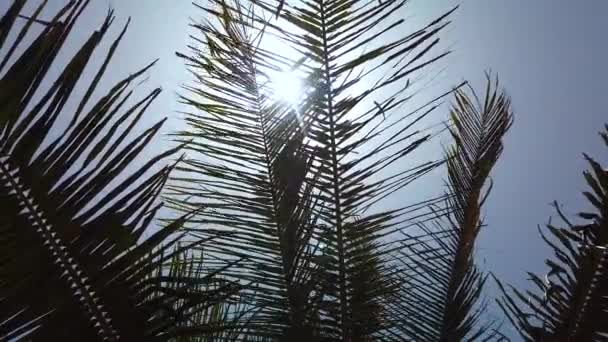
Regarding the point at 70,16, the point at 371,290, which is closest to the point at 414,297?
the point at 371,290

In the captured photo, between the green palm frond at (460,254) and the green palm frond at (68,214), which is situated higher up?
the green palm frond at (460,254)

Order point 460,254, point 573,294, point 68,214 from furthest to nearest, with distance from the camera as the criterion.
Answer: point 460,254 < point 573,294 < point 68,214

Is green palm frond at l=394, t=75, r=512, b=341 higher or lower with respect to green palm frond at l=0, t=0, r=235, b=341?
higher

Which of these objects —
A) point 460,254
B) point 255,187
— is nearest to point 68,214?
point 255,187

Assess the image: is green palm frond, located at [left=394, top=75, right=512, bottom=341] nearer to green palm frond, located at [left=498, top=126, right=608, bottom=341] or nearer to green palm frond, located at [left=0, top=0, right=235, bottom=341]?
green palm frond, located at [left=498, top=126, right=608, bottom=341]

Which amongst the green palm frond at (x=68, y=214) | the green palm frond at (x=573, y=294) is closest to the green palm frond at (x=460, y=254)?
the green palm frond at (x=573, y=294)

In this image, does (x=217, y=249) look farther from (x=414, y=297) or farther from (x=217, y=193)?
(x=414, y=297)

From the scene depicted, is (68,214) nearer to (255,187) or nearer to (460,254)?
(255,187)

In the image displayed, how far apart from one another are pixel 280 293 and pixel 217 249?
299mm

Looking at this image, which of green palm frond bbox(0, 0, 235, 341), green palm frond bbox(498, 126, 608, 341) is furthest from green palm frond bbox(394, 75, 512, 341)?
green palm frond bbox(0, 0, 235, 341)

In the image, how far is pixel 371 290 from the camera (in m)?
2.32

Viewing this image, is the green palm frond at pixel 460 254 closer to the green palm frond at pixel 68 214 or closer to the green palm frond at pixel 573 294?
the green palm frond at pixel 573 294

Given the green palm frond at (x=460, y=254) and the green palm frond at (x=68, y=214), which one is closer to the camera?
the green palm frond at (x=68, y=214)

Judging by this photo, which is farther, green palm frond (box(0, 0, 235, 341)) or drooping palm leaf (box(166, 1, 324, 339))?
drooping palm leaf (box(166, 1, 324, 339))
